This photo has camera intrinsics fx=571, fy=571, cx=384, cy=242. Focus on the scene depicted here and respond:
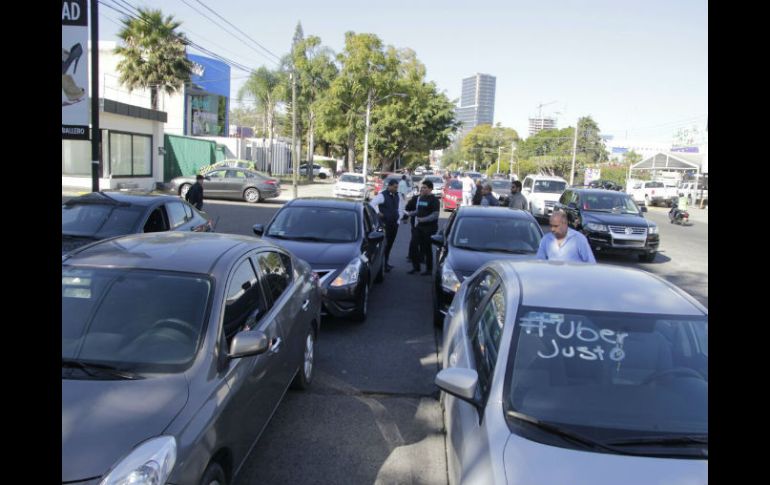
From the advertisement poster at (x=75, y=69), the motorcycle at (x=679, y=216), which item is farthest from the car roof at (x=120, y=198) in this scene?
the motorcycle at (x=679, y=216)

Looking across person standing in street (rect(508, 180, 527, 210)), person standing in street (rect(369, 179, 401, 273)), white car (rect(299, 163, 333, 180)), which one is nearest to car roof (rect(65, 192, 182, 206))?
person standing in street (rect(369, 179, 401, 273))

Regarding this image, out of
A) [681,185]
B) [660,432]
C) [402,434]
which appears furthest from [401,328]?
[681,185]

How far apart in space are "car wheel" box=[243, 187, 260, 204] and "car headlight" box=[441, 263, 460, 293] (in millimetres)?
19826

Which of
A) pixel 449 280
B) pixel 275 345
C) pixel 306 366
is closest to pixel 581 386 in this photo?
pixel 275 345

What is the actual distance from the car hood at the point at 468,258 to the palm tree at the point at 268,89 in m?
45.2

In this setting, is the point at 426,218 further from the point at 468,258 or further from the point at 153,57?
the point at 153,57

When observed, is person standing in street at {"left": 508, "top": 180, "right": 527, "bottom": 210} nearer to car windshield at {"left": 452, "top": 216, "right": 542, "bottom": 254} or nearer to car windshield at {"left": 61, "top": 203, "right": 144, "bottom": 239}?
car windshield at {"left": 452, "top": 216, "right": 542, "bottom": 254}

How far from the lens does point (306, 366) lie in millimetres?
5152

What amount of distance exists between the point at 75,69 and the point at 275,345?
930 cm

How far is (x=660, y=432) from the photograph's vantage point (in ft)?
8.66

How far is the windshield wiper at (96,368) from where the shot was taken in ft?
9.62
